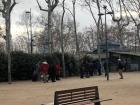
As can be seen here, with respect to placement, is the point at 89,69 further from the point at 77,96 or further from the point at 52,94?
the point at 77,96

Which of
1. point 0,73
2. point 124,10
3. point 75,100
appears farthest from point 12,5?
point 75,100

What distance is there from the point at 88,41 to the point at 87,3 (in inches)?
1396

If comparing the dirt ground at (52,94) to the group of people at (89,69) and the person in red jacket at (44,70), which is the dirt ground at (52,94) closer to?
the person in red jacket at (44,70)

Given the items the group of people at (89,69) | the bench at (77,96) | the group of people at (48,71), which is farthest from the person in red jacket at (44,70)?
the bench at (77,96)

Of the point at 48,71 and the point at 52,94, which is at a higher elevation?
the point at 48,71

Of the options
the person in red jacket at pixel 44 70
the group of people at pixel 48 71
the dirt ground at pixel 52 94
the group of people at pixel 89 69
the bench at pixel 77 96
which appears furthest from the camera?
the group of people at pixel 89 69

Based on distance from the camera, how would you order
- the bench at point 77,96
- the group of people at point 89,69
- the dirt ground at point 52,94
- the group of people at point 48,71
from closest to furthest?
the bench at point 77,96
the dirt ground at point 52,94
the group of people at point 48,71
the group of people at point 89,69

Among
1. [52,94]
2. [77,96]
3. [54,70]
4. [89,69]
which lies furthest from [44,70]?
[77,96]

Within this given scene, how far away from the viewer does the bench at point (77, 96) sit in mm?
13299

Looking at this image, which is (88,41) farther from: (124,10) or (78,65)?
(78,65)

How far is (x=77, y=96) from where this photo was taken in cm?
1443

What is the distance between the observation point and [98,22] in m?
A: 64.1

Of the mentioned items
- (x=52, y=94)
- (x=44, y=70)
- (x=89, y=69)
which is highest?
(x=44, y=70)

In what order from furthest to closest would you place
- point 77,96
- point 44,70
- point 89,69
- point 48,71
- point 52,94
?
point 89,69 < point 48,71 < point 44,70 < point 52,94 < point 77,96
